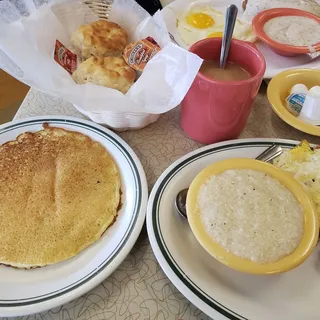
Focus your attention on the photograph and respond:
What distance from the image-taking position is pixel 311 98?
0.96m

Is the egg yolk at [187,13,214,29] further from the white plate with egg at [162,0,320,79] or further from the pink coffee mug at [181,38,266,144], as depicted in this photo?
the pink coffee mug at [181,38,266,144]

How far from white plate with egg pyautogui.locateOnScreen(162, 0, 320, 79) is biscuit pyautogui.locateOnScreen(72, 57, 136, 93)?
14.2 inches

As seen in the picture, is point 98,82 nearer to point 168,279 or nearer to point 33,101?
point 33,101

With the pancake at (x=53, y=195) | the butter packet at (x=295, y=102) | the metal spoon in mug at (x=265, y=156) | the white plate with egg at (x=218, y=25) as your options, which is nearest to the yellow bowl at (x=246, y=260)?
the metal spoon in mug at (x=265, y=156)

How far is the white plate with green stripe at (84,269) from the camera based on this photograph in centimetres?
65

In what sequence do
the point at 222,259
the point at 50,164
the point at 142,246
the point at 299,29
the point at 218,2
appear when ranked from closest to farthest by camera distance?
the point at 222,259 → the point at 142,246 → the point at 50,164 → the point at 299,29 → the point at 218,2

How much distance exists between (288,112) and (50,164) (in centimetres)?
62

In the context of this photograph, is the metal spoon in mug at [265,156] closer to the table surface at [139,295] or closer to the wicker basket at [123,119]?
the table surface at [139,295]

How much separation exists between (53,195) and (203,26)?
0.88 metres

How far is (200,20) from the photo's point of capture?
4.49 ft

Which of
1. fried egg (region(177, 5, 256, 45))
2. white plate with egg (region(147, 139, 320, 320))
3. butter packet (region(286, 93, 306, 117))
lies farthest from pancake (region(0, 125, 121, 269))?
fried egg (region(177, 5, 256, 45))

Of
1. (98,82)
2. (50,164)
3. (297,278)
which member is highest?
(98,82)

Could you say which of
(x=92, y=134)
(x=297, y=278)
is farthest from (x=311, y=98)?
(x=92, y=134)

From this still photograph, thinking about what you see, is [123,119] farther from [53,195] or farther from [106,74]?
[53,195]
